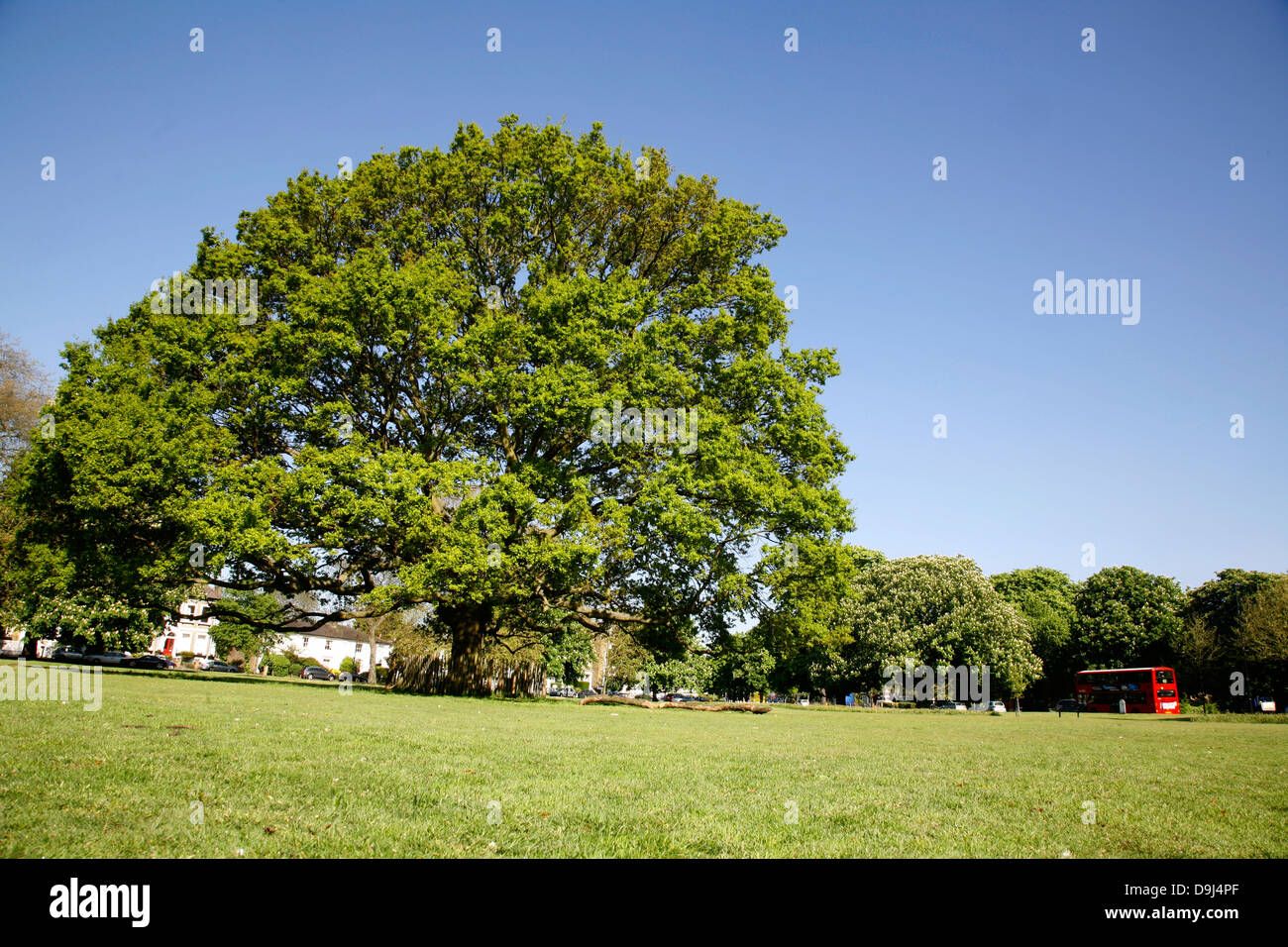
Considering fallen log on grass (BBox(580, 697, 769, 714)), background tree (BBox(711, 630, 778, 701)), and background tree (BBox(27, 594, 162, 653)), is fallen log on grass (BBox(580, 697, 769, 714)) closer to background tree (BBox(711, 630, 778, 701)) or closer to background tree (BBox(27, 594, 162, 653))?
background tree (BBox(711, 630, 778, 701))

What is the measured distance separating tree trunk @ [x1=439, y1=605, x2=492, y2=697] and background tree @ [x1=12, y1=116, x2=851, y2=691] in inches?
6.1

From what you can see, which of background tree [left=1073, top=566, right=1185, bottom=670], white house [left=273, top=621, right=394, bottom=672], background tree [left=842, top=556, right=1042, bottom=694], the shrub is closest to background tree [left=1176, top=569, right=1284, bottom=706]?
background tree [left=1073, top=566, right=1185, bottom=670]

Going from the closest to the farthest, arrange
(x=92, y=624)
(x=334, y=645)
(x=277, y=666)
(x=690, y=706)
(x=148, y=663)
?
(x=690, y=706), (x=92, y=624), (x=148, y=663), (x=277, y=666), (x=334, y=645)

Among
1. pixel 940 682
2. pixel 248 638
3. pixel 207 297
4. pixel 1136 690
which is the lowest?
pixel 940 682

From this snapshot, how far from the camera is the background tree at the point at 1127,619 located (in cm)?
6994

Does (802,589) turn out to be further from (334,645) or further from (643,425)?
(334,645)

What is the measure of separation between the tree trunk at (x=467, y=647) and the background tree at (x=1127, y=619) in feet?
225

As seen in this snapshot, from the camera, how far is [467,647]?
1159 inches

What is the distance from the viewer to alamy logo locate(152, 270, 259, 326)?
26484 millimetres

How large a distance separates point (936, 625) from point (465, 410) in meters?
48.8
